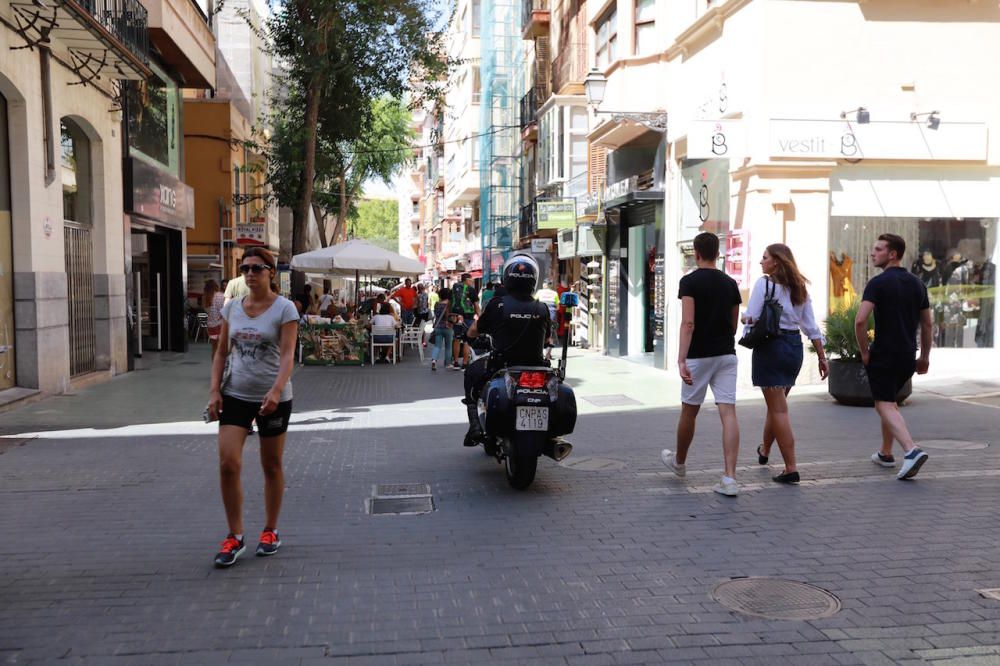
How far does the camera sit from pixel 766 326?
7.11 metres

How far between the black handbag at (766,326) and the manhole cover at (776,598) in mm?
2679

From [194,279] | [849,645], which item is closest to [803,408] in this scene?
[849,645]

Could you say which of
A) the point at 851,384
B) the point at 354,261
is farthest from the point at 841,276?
the point at 354,261

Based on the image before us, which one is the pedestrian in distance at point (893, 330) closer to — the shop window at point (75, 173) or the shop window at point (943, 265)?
the shop window at point (943, 265)

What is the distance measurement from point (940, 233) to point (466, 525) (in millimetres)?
11947

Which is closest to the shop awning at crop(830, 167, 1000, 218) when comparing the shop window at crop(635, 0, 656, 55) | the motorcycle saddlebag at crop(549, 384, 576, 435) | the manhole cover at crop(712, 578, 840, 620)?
the shop window at crop(635, 0, 656, 55)

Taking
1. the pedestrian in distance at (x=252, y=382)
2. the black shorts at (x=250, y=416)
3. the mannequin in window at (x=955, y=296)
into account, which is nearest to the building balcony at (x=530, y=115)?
the mannequin in window at (x=955, y=296)

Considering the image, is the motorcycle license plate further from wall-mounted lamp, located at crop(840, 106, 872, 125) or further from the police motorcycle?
wall-mounted lamp, located at crop(840, 106, 872, 125)

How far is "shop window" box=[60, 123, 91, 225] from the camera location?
47.7 feet

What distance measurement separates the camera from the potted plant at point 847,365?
11.6 metres

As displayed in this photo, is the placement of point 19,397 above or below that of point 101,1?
below

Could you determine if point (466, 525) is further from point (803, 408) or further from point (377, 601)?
point (803, 408)

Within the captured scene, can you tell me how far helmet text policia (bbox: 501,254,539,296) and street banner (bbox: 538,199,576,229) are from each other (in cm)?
1889

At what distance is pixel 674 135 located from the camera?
17.7m
